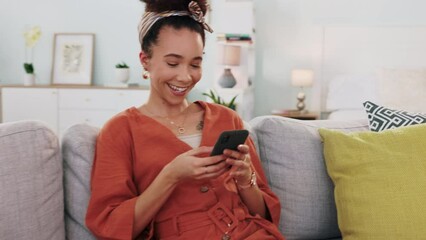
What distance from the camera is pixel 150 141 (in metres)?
1.32

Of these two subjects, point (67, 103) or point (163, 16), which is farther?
point (67, 103)

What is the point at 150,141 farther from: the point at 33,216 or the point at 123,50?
the point at 123,50

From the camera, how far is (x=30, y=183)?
1.23 meters

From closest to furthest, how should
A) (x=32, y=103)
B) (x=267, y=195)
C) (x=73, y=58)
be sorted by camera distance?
(x=267, y=195) < (x=32, y=103) < (x=73, y=58)

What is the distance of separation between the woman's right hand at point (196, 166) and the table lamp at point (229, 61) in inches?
133

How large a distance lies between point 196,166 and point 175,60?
314 mm

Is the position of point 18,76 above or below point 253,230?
above

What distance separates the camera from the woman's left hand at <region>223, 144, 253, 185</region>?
46.8 inches

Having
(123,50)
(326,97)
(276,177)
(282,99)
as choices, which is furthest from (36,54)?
(276,177)

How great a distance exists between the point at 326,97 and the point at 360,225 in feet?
11.8

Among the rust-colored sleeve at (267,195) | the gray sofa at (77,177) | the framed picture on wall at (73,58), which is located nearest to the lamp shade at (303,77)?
the framed picture on wall at (73,58)

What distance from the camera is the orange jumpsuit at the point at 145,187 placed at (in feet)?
4.04

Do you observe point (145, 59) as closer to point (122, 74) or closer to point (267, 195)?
point (267, 195)

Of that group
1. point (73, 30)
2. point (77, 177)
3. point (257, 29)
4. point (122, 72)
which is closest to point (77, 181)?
point (77, 177)
